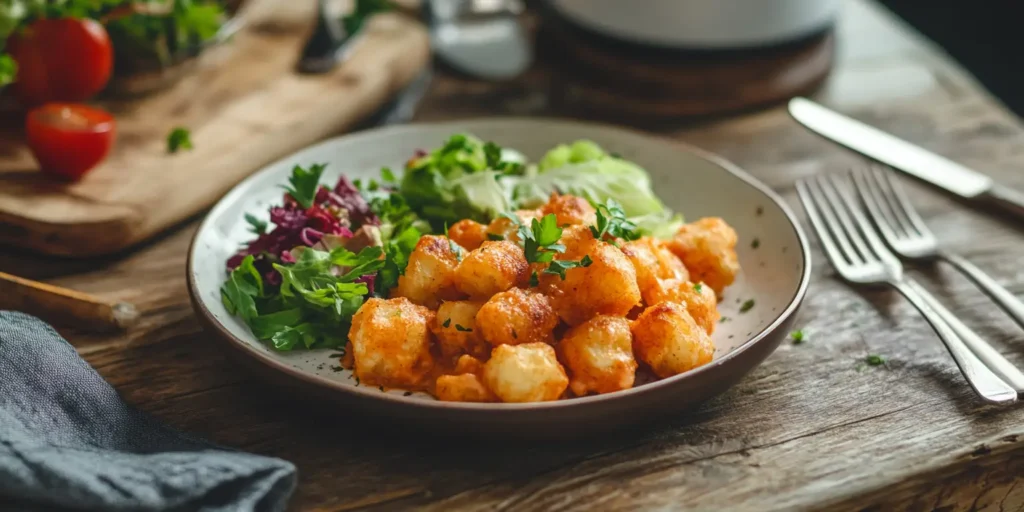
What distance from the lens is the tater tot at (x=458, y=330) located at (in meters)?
1.79

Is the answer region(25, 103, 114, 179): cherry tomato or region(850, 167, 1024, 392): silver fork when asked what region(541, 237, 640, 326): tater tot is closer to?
region(850, 167, 1024, 392): silver fork

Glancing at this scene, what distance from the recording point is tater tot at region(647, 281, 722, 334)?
191 centimetres

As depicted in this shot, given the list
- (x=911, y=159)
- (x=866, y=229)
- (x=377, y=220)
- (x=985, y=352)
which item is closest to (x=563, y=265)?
(x=377, y=220)

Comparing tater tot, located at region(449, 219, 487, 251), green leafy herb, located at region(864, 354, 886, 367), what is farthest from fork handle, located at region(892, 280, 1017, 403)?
tater tot, located at region(449, 219, 487, 251)

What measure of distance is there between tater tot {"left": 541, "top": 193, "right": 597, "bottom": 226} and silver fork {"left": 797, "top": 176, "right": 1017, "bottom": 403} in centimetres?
77

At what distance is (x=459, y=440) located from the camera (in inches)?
67.9

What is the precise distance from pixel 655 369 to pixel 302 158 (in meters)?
1.26

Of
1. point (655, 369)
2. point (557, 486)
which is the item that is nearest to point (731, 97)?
point (655, 369)

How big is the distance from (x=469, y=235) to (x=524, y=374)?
490mm

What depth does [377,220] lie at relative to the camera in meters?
2.23

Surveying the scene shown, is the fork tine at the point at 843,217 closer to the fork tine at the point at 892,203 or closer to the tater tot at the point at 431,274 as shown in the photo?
the fork tine at the point at 892,203

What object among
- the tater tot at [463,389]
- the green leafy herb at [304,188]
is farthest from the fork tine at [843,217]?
the green leafy herb at [304,188]

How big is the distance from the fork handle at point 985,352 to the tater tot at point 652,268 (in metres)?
0.65

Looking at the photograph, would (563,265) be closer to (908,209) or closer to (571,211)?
(571,211)
